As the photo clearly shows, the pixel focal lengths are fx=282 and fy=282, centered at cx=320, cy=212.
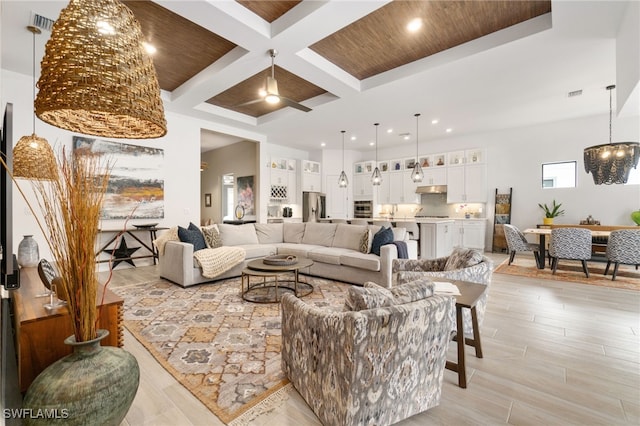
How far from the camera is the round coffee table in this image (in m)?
3.44

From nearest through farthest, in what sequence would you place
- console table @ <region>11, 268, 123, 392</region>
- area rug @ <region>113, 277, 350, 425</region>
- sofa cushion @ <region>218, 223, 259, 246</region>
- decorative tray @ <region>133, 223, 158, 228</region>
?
console table @ <region>11, 268, 123, 392</region>, area rug @ <region>113, 277, 350, 425</region>, sofa cushion @ <region>218, 223, 259, 246</region>, decorative tray @ <region>133, 223, 158, 228</region>

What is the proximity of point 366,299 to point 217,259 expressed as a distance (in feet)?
10.8

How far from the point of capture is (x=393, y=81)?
4.35m

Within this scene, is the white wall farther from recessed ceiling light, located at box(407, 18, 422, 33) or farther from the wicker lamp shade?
recessed ceiling light, located at box(407, 18, 422, 33)

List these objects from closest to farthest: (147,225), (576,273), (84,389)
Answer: (84,389) < (576,273) < (147,225)

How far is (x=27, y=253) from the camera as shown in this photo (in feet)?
9.10

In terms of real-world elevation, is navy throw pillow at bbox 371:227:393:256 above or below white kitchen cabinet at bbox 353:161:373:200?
below

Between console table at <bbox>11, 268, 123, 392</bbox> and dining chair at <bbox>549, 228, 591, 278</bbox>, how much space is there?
625 cm

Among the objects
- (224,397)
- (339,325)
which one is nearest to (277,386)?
(224,397)

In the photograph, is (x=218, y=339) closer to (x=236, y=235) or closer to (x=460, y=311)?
(x=460, y=311)

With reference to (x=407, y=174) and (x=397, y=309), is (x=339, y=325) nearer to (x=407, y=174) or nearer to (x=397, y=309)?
(x=397, y=309)

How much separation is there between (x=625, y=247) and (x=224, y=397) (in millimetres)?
6117

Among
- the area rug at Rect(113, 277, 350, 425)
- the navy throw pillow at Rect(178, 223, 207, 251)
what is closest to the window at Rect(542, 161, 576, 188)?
the area rug at Rect(113, 277, 350, 425)

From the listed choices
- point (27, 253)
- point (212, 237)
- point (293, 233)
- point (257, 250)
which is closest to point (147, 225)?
point (212, 237)
